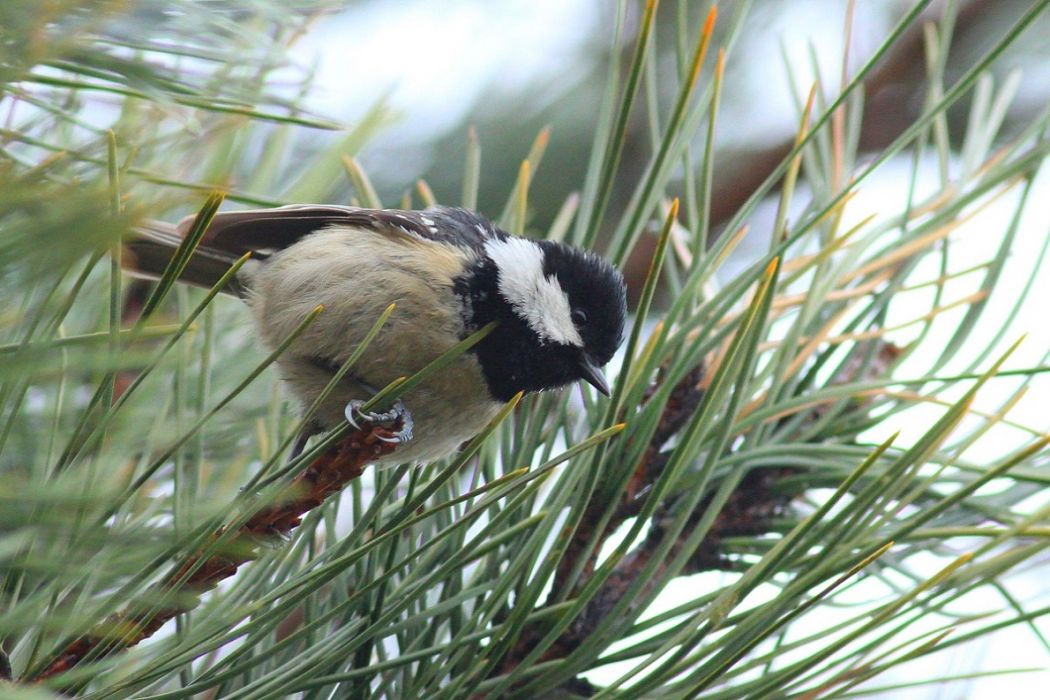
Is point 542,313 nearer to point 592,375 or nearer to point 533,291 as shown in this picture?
point 533,291

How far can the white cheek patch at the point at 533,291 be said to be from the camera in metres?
1.56

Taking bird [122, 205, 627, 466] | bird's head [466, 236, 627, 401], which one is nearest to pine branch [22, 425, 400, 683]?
bird [122, 205, 627, 466]

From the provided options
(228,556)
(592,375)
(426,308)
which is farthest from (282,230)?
(228,556)

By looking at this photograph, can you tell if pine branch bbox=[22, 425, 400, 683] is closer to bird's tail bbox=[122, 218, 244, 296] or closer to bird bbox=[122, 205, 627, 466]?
bird bbox=[122, 205, 627, 466]

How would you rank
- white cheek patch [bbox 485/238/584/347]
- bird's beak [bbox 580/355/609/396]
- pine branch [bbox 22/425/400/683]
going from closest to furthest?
1. pine branch [bbox 22/425/400/683]
2. bird's beak [bbox 580/355/609/396]
3. white cheek patch [bbox 485/238/584/347]

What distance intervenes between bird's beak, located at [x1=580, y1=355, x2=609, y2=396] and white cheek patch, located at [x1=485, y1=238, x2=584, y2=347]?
0.05 m

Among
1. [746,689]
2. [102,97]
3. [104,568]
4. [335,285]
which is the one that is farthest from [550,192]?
[104,568]

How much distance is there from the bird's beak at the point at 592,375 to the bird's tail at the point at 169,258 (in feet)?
1.80

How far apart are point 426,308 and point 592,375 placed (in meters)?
0.26

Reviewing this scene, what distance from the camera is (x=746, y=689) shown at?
861 mm

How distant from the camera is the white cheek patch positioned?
5.11 ft

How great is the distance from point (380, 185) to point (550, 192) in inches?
14.4

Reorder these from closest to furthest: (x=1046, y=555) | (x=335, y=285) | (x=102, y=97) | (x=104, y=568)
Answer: (x=104, y=568) → (x=102, y=97) → (x=335, y=285) → (x=1046, y=555)

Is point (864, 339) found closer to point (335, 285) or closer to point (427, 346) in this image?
point (427, 346)
